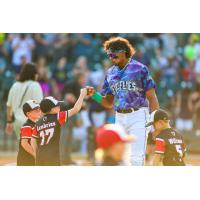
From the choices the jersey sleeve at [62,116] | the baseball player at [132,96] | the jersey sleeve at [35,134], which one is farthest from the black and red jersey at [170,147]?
the jersey sleeve at [35,134]

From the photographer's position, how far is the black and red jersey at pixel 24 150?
25.6ft

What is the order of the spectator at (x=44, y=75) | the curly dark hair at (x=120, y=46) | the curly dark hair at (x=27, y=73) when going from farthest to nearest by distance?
1. the spectator at (x=44, y=75)
2. the curly dark hair at (x=27, y=73)
3. the curly dark hair at (x=120, y=46)

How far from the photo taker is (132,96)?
7.47 meters

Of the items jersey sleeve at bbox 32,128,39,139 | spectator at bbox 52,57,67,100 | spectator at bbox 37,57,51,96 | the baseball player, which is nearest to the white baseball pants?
the baseball player

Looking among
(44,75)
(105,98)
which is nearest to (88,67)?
(44,75)

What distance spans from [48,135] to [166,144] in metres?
1.14

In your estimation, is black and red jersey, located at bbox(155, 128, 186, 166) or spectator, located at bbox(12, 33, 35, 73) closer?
black and red jersey, located at bbox(155, 128, 186, 166)

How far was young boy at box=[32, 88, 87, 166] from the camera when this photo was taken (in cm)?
772

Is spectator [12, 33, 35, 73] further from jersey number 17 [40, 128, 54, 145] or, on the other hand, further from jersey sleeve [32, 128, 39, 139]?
jersey number 17 [40, 128, 54, 145]

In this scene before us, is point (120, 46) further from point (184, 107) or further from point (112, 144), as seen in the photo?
point (112, 144)

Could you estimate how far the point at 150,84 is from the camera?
24.5 feet

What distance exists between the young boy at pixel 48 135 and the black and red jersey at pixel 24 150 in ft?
0.24

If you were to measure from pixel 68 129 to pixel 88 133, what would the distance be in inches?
23.5

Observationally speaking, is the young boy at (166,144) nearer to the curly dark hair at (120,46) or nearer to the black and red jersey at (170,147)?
the black and red jersey at (170,147)
